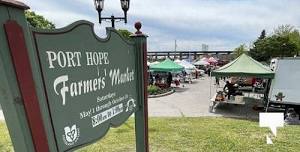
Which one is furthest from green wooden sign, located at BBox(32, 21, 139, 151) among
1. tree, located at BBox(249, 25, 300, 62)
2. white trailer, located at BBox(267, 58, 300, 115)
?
tree, located at BBox(249, 25, 300, 62)

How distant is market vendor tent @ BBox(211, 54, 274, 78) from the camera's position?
49.2ft

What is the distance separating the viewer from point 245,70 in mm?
15258

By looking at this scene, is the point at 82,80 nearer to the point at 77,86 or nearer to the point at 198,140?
Answer: the point at 77,86

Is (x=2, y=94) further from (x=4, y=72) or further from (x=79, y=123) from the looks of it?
(x=79, y=123)

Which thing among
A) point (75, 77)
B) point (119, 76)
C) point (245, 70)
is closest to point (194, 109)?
point (245, 70)

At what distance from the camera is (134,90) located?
151 inches

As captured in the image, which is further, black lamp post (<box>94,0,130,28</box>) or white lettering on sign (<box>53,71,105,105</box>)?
black lamp post (<box>94,0,130,28</box>)

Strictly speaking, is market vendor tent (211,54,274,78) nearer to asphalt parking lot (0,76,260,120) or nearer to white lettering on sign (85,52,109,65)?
asphalt parking lot (0,76,260,120)

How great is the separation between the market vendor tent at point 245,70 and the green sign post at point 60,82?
12.3 m

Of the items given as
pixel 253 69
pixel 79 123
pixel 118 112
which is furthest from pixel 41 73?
pixel 253 69

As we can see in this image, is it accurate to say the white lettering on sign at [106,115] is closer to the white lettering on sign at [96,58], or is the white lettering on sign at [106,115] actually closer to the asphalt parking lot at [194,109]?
the white lettering on sign at [96,58]

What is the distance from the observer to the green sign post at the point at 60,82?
1.77 meters

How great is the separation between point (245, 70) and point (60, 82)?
46.2 ft

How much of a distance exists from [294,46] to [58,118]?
65156mm
